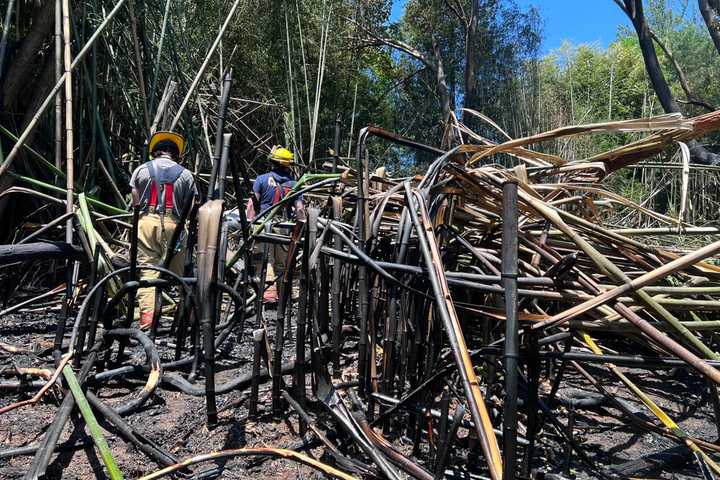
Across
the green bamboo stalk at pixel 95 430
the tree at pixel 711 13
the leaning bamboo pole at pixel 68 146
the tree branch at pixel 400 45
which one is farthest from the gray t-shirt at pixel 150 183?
the tree branch at pixel 400 45

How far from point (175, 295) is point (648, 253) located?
288cm

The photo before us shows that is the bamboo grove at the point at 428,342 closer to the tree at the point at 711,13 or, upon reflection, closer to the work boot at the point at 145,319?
the work boot at the point at 145,319

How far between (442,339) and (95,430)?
0.87 metres

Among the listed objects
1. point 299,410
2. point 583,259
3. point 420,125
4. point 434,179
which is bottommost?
point 299,410

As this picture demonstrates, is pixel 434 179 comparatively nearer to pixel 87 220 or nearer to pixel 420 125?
pixel 87 220

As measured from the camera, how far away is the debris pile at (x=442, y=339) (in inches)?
42.6

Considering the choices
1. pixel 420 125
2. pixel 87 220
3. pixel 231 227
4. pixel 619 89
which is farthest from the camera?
pixel 619 89

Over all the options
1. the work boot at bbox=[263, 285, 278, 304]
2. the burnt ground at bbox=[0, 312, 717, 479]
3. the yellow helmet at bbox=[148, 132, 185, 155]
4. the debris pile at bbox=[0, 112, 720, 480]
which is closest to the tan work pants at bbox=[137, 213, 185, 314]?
the yellow helmet at bbox=[148, 132, 185, 155]

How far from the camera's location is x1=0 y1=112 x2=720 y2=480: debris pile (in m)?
1.08

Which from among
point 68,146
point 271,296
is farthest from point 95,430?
point 271,296

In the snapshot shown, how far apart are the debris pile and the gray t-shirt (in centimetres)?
130

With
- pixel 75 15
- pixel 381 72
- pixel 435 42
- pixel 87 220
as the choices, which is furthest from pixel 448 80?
pixel 87 220

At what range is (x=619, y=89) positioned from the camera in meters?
21.3

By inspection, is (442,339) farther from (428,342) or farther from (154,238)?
(154,238)
